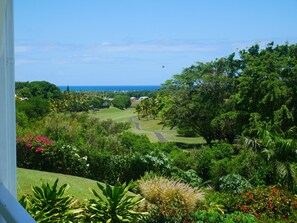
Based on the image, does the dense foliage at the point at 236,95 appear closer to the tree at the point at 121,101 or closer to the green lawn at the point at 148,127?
the green lawn at the point at 148,127

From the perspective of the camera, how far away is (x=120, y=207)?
455 cm

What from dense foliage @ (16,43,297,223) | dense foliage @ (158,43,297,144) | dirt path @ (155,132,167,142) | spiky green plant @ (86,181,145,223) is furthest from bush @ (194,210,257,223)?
dirt path @ (155,132,167,142)

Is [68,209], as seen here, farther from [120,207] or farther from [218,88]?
[218,88]

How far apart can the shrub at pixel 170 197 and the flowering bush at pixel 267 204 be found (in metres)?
0.57

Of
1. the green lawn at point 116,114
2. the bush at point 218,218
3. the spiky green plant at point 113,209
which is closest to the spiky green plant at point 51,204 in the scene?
the spiky green plant at point 113,209

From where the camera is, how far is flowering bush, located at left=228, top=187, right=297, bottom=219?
586cm

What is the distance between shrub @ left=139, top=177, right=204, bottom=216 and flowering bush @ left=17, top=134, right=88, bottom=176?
2355 millimetres

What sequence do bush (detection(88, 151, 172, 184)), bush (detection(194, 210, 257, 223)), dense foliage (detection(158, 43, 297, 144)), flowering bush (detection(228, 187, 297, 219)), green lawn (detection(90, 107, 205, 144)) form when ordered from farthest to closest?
green lawn (detection(90, 107, 205, 144)), dense foliage (detection(158, 43, 297, 144)), bush (detection(88, 151, 172, 184)), flowering bush (detection(228, 187, 297, 219)), bush (detection(194, 210, 257, 223))

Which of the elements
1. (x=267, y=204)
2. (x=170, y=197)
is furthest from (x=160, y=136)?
(x=170, y=197)

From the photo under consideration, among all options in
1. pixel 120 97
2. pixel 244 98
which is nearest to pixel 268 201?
pixel 244 98

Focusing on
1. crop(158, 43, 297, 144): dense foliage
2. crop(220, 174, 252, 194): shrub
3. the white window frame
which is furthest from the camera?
→ crop(158, 43, 297, 144): dense foliage

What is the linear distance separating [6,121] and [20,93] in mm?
13338

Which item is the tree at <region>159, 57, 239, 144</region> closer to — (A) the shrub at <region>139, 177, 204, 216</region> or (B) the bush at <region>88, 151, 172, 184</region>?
(B) the bush at <region>88, 151, 172, 184</region>

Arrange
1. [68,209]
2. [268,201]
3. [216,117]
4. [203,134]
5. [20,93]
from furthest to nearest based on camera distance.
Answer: [203,134]
[216,117]
[20,93]
[268,201]
[68,209]
